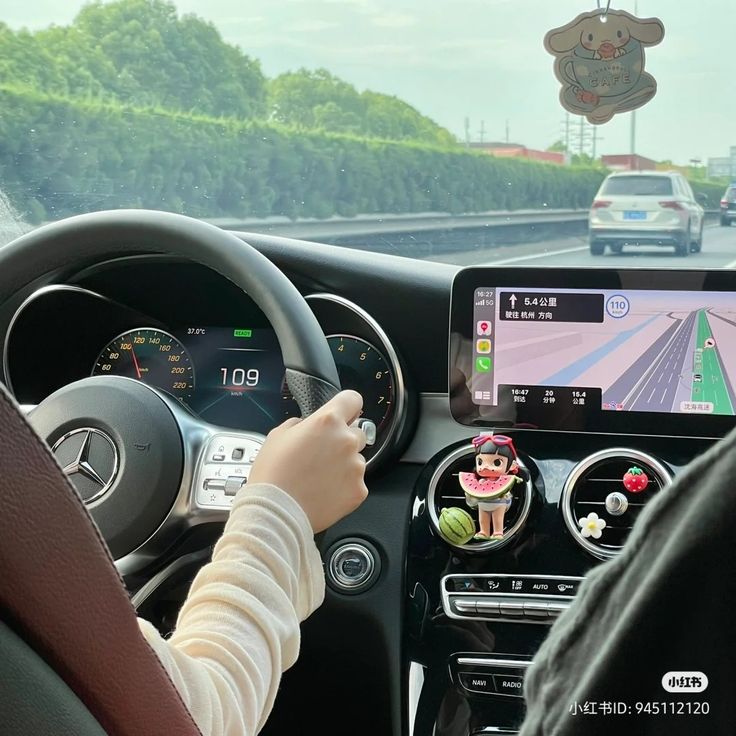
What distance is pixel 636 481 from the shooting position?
1.55 meters

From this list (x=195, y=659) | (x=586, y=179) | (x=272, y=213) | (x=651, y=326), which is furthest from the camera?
(x=272, y=213)

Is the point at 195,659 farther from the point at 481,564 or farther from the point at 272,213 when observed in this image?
the point at 272,213

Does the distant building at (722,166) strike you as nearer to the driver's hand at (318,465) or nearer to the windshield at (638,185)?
the windshield at (638,185)

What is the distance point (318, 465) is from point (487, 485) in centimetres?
57

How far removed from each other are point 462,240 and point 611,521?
510 mm

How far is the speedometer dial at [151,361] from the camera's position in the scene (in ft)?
5.71

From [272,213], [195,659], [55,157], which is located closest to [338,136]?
[272,213]

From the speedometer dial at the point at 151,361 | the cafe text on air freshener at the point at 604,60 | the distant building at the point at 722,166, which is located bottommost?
the speedometer dial at the point at 151,361

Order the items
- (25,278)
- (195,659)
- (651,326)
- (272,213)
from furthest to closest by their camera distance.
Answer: (272,213) → (651,326) → (25,278) → (195,659)

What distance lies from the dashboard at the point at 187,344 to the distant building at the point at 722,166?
0.56 meters

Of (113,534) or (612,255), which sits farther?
(612,255)

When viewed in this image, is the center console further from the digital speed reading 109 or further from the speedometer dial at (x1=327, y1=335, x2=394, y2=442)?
the digital speed reading 109

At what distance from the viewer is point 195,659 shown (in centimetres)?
86

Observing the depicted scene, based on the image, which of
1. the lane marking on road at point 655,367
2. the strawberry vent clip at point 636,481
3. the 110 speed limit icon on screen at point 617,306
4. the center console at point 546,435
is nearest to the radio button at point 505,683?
the center console at point 546,435
